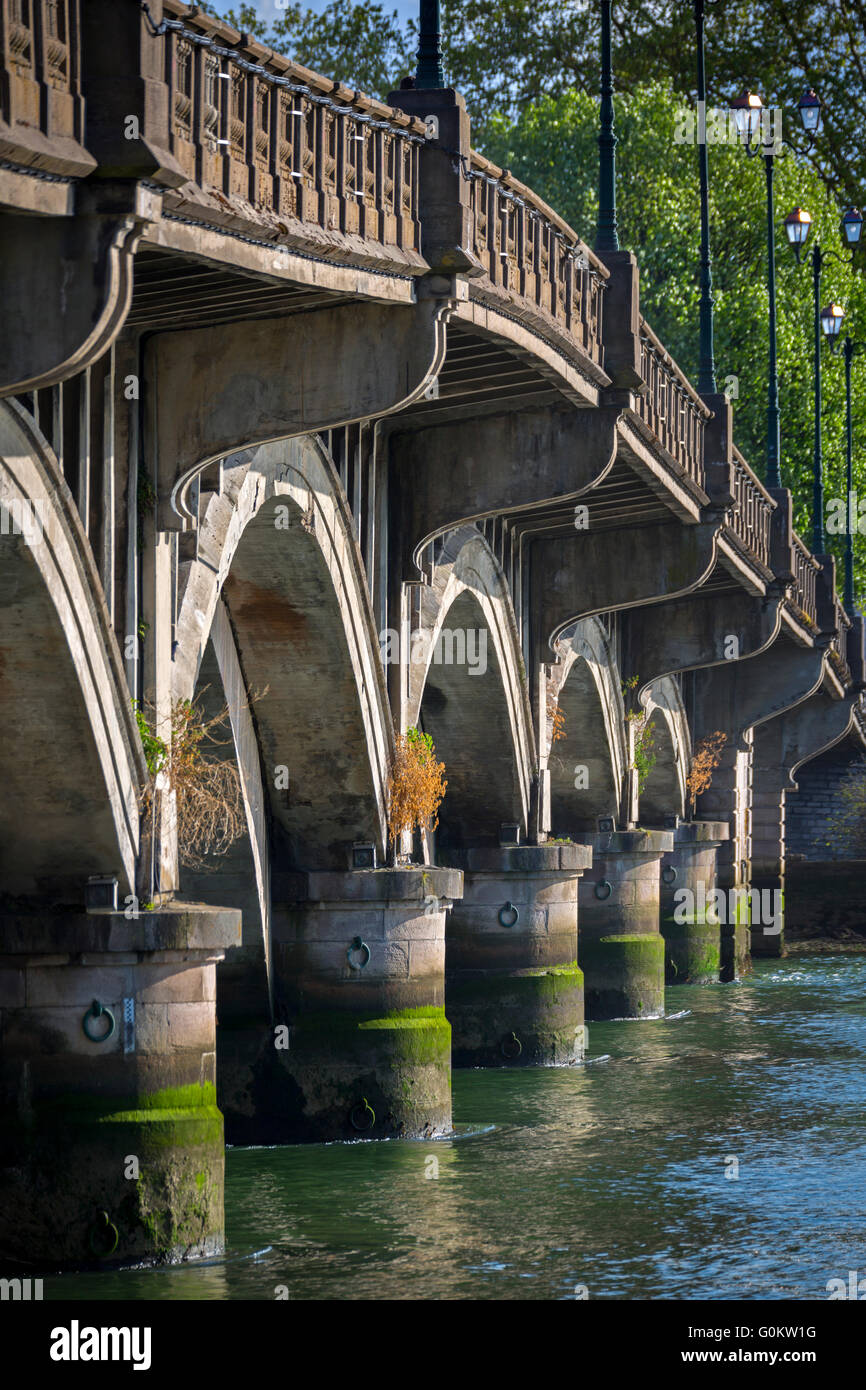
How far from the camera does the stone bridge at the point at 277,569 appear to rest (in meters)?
11.8

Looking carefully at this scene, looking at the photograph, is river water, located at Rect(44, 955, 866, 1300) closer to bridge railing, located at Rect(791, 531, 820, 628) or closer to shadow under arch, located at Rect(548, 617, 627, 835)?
shadow under arch, located at Rect(548, 617, 627, 835)

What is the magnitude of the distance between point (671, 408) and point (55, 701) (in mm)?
11849

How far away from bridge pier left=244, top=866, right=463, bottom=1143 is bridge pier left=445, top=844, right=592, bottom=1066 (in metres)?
5.52

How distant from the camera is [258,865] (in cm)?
1970

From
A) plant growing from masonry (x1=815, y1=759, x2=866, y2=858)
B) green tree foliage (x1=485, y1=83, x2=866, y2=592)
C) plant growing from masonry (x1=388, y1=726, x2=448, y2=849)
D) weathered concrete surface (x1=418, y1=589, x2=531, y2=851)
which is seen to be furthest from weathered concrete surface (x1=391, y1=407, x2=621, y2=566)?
plant growing from masonry (x1=815, y1=759, x2=866, y2=858)

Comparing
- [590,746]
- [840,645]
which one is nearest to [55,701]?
[590,746]

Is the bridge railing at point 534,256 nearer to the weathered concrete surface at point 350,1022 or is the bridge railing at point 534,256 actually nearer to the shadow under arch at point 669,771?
the weathered concrete surface at point 350,1022

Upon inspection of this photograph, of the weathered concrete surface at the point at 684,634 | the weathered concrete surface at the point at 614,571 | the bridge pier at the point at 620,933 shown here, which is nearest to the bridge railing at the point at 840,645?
the weathered concrete surface at the point at 684,634

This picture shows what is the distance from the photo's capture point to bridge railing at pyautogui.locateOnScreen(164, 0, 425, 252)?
1173 cm

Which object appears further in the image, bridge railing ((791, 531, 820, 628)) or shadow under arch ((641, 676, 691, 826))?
bridge railing ((791, 531, 820, 628))

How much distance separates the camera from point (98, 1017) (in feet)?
46.9
